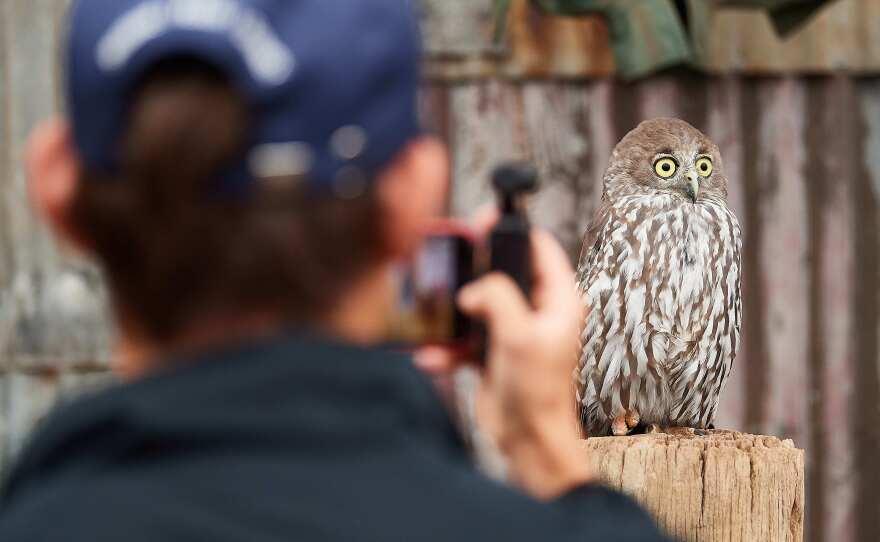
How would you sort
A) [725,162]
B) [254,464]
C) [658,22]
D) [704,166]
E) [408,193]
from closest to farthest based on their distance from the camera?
[254,464] → [408,193] → [704,166] → [658,22] → [725,162]

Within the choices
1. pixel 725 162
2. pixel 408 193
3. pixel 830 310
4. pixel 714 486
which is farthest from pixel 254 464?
pixel 830 310

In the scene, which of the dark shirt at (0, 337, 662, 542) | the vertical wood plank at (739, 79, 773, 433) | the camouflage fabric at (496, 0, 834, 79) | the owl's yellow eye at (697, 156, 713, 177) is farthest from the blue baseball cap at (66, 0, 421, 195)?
the vertical wood plank at (739, 79, 773, 433)

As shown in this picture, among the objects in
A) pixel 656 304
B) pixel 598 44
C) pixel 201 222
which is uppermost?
pixel 598 44

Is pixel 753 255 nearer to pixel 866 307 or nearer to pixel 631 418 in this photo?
pixel 866 307

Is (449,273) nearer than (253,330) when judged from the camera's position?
No

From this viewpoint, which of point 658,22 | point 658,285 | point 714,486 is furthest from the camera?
point 658,22

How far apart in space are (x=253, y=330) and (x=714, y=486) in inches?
88.7

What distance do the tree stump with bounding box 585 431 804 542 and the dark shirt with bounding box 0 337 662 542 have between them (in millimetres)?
2112

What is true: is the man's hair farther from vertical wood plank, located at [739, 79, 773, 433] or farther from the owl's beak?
vertical wood plank, located at [739, 79, 773, 433]

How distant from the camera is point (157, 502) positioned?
104 centimetres

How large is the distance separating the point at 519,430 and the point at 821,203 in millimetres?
5140

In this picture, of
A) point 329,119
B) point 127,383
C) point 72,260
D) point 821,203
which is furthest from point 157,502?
point 821,203

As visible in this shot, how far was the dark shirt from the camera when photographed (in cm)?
105

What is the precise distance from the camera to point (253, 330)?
1.12 meters
